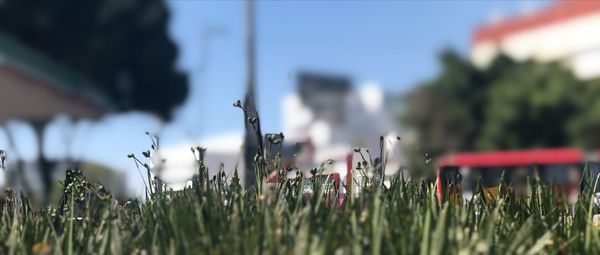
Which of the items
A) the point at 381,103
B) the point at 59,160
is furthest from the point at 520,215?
the point at 381,103

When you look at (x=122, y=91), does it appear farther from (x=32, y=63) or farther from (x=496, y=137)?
(x=496, y=137)

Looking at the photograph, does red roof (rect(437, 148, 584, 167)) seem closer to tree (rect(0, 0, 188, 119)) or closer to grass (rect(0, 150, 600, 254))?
tree (rect(0, 0, 188, 119))

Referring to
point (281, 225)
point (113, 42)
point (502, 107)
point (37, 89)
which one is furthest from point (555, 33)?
point (281, 225)

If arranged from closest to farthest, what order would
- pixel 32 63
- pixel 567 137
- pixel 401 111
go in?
pixel 32 63 < pixel 567 137 < pixel 401 111

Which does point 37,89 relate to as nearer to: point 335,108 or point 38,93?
point 38,93

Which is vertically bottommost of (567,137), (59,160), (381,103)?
(59,160)

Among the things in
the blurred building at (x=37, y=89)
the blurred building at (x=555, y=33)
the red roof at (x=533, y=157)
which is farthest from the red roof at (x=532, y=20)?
the blurred building at (x=37, y=89)

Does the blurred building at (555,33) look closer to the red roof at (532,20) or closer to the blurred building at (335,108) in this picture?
the red roof at (532,20)

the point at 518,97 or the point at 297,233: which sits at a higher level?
the point at 518,97
